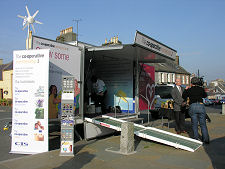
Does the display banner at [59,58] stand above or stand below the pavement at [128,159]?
above

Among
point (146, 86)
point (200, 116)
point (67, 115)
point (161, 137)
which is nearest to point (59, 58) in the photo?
point (67, 115)

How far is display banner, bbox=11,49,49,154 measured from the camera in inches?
233

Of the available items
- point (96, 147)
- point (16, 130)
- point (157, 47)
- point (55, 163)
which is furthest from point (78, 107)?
point (157, 47)

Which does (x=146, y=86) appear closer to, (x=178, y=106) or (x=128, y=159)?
(x=178, y=106)

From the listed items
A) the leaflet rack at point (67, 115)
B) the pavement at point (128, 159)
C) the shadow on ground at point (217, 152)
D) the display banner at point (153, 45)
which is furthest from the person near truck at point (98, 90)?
the shadow on ground at point (217, 152)

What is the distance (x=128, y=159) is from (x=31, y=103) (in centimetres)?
274

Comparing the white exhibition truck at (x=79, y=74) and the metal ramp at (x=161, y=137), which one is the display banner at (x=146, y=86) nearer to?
the white exhibition truck at (x=79, y=74)

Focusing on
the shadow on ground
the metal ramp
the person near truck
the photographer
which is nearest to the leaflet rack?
the metal ramp

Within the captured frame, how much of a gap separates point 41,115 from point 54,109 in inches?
33.9

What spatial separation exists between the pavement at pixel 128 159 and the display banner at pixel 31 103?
429 mm

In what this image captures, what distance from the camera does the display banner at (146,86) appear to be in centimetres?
1078

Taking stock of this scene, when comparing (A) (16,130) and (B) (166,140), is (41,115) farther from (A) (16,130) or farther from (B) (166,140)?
(B) (166,140)

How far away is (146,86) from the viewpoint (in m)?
11.3

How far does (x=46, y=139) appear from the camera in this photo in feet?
19.3
